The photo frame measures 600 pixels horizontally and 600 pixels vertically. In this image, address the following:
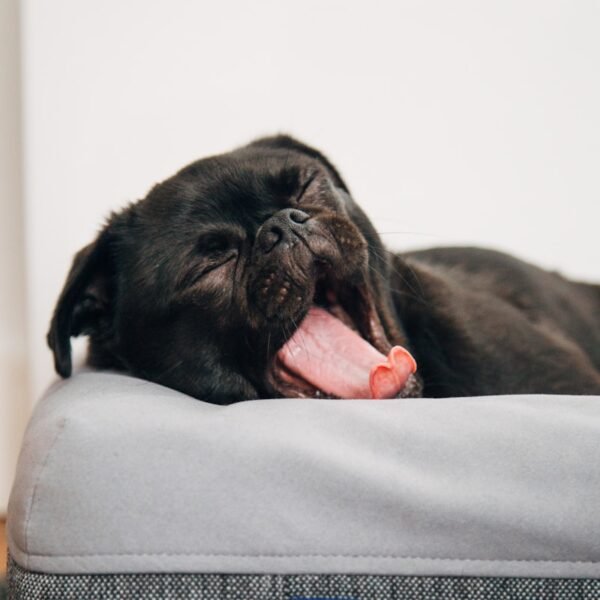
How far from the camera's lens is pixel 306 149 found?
225 centimetres

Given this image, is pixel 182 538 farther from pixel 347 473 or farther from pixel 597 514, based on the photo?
pixel 597 514

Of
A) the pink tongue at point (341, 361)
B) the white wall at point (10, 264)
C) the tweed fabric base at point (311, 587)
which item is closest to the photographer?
the tweed fabric base at point (311, 587)

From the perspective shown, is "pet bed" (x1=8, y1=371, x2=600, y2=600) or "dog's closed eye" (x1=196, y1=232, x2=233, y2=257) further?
"dog's closed eye" (x1=196, y1=232, x2=233, y2=257)

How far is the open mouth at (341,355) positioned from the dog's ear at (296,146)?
42 centimetres

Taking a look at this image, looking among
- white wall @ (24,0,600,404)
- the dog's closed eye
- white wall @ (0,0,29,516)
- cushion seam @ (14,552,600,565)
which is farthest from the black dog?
white wall @ (0,0,29,516)

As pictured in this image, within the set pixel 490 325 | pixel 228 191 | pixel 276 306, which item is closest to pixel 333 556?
pixel 276 306

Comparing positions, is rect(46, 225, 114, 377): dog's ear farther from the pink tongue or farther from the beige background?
the beige background

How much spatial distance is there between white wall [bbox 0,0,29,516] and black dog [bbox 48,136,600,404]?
1062mm

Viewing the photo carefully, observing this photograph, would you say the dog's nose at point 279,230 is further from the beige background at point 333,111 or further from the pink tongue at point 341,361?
the beige background at point 333,111

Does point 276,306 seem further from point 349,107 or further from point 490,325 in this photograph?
point 349,107

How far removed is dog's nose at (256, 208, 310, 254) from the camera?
174 centimetres

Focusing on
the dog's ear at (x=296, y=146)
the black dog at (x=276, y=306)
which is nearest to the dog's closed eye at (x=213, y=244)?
the black dog at (x=276, y=306)

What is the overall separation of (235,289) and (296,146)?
26.9 inches

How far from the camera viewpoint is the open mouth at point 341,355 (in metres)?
1.72
